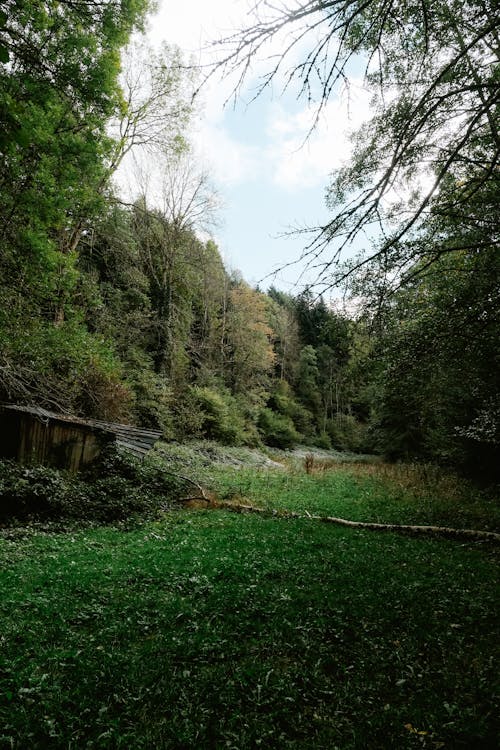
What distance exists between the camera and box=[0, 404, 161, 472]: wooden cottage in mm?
10336

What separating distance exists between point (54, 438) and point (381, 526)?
9070 millimetres

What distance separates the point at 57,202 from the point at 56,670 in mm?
10771

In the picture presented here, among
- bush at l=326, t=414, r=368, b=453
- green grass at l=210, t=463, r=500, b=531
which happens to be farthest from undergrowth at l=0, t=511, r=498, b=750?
bush at l=326, t=414, r=368, b=453

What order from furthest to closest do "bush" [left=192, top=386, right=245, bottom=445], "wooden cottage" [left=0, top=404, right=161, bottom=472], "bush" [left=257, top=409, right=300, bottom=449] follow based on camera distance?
"bush" [left=257, top=409, right=300, bottom=449], "bush" [left=192, top=386, right=245, bottom=445], "wooden cottage" [left=0, top=404, right=161, bottom=472]

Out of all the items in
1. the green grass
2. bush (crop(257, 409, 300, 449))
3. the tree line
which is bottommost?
the green grass

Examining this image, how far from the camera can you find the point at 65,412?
12.2 meters

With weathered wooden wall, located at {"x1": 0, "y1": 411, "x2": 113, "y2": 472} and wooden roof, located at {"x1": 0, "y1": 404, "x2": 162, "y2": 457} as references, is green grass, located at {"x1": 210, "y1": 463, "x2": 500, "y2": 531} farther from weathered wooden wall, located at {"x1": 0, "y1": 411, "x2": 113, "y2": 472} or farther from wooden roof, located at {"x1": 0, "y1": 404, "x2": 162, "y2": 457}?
weathered wooden wall, located at {"x1": 0, "y1": 411, "x2": 113, "y2": 472}

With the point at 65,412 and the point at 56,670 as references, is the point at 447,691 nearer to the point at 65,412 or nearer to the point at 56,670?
the point at 56,670

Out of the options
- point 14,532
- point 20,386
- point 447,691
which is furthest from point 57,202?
point 447,691

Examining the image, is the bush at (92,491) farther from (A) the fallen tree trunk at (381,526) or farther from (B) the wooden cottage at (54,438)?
(A) the fallen tree trunk at (381,526)

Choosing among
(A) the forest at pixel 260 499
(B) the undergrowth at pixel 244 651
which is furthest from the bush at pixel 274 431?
(B) the undergrowth at pixel 244 651

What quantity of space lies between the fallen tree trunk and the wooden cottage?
3.28m

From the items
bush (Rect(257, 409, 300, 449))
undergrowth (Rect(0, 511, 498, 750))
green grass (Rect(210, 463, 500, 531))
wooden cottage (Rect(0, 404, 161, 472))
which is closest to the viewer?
undergrowth (Rect(0, 511, 498, 750))

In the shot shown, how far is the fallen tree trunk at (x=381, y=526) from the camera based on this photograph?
8.93 m
